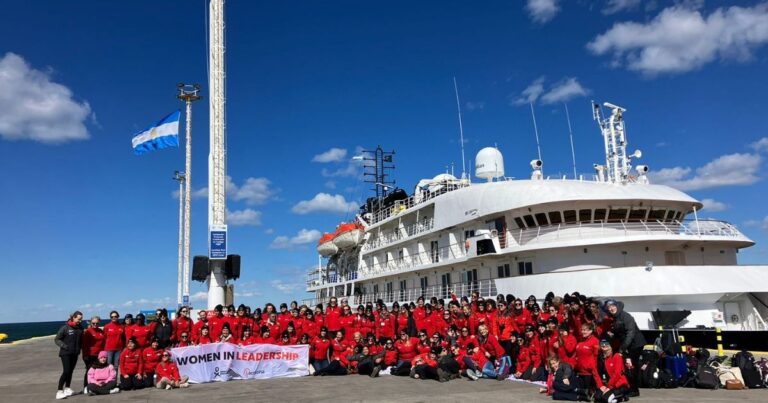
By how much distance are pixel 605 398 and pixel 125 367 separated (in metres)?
9.77

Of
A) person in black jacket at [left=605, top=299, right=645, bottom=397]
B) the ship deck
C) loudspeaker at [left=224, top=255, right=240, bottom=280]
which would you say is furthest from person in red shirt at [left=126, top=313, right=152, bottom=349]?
person in black jacket at [left=605, top=299, right=645, bottom=397]

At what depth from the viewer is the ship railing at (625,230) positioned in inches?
747

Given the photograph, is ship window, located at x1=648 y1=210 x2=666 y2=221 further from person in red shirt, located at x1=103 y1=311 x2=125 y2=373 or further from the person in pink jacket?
the person in pink jacket

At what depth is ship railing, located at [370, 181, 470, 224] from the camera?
28.9m

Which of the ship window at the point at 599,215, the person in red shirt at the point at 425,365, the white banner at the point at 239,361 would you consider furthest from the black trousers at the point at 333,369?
the ship window at the point at 599,215

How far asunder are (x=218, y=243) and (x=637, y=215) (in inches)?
639

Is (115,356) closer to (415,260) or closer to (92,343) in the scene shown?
(92,343)

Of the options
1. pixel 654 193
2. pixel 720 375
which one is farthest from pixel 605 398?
pixel 654 193

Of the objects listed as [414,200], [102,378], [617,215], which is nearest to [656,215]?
[617,215]

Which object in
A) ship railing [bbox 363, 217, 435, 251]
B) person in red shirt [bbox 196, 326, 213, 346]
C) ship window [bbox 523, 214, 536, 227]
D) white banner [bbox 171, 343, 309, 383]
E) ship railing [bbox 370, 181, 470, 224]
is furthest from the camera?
ship railing [bbox 370, 181, 470, 224]

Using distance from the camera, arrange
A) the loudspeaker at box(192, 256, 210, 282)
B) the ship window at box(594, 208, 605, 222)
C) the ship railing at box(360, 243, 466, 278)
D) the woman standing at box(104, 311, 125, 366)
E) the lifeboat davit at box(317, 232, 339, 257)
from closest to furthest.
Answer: the woman standing at box(104, 311, 125, 366), the ship window at box(594, 208, 605, 222), the loudspeaker at box(192, 256, 210, 282), the ship railing at box(360, 243, 466, 278), the lifeboat davit at box(317, 232, 339, 257)

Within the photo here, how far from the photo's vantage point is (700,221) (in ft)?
62.7

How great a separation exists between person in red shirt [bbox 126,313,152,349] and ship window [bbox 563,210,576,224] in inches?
571

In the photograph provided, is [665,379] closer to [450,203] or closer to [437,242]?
[450,203]
